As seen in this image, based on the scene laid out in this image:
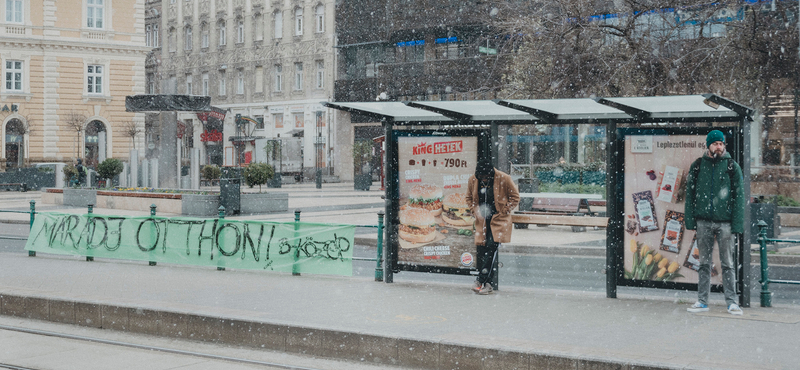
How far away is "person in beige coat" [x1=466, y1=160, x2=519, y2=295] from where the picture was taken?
10.2m

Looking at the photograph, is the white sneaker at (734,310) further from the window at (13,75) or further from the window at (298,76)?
the window at (298,76)

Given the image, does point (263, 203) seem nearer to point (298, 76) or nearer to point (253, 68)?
point (298, 76)

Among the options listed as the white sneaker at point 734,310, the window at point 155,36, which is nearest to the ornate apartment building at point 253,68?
the window at point 155,36

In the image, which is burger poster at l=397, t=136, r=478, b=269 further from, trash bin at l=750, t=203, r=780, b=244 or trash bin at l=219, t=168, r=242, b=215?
trash bin at l=219, t=168, r=242, b=215

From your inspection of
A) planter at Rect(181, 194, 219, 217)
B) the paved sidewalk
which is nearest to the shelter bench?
planter at Rect(181, 194, 219, 217)

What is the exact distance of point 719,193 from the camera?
8.74 metres

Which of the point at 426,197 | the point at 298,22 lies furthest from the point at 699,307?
the point at 298,22

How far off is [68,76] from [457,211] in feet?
157

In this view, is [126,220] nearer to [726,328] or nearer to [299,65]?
[726,328]

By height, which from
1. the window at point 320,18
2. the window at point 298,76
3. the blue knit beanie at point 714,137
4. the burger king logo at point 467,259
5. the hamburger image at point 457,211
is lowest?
the burger king logo at point 467,259

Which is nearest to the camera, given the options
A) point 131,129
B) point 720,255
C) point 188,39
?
point 720,255

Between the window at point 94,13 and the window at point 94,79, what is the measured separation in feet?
8.63

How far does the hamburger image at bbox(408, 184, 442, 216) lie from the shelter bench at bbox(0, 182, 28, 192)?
3603 cm

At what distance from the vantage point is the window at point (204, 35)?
69.7 metres
